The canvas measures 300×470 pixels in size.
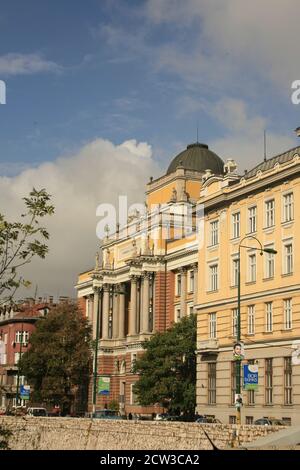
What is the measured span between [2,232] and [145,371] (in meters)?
56.1

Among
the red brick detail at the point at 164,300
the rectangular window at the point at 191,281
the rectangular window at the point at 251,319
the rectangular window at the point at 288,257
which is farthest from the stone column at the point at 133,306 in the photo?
the rectangular window at the point at 288,257

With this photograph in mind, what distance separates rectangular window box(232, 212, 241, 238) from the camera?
61.5 meters

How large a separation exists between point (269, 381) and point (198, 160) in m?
46.9

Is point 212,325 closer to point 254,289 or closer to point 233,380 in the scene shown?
point 233,380

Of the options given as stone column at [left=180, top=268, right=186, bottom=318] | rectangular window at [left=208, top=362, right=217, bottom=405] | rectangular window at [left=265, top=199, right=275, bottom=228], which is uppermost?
rectangular window at [left=265, top=199, right=275, bottom=228]

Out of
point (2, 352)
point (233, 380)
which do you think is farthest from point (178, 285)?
point (2, 352)

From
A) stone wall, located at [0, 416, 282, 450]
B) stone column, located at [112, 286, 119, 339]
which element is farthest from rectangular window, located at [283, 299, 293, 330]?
stone column, located at [112, 286, 119, 339]

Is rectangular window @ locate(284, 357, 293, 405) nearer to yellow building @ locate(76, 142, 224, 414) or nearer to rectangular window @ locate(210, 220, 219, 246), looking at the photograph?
rectangular window @ locate(210, 220, 219, 246)

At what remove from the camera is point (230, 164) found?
68.3 meters

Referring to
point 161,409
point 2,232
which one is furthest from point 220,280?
point 2,232

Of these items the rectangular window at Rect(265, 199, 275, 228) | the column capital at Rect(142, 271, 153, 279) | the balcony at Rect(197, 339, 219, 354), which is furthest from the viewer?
the column capital at Rect(142, 271, 153, 279)

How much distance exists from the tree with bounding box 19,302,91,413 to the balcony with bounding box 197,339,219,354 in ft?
81.0

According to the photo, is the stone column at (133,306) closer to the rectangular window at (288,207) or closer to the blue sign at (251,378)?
the rectangular window at (288,207)

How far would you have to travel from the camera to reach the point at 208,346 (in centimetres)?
6288
